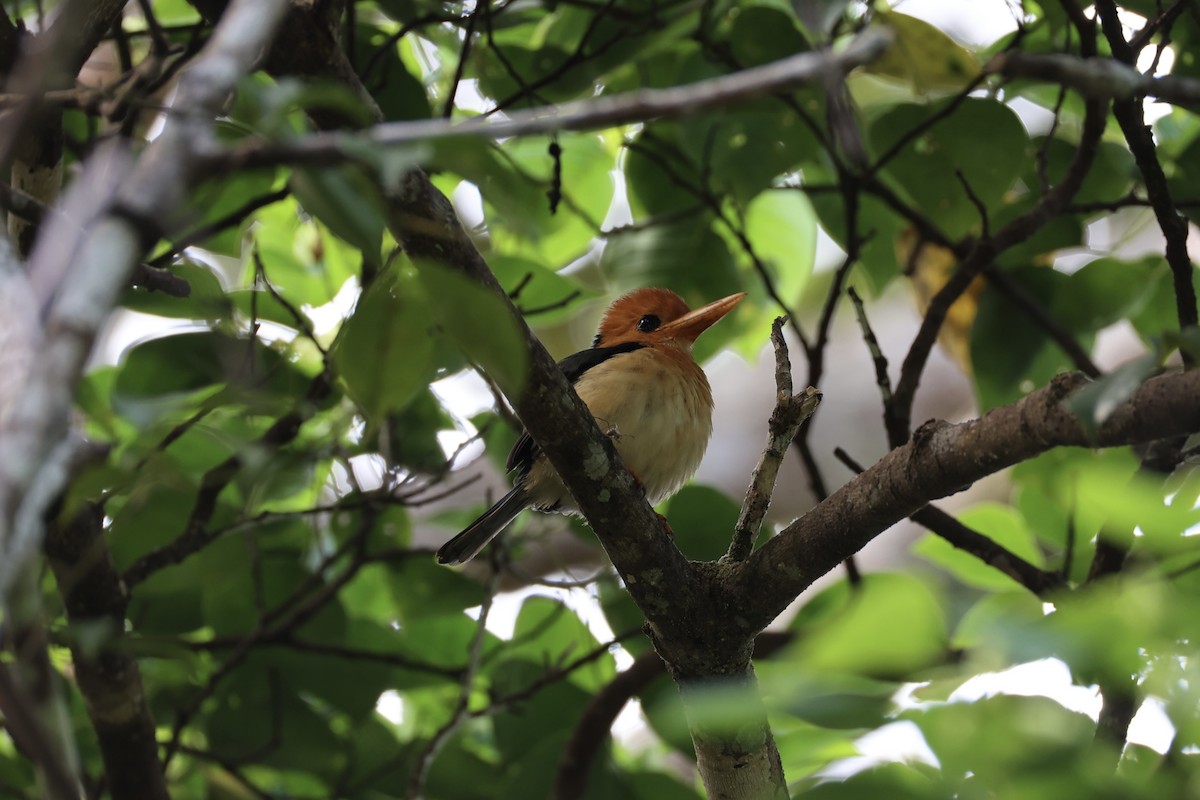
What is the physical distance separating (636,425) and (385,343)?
2.89 m

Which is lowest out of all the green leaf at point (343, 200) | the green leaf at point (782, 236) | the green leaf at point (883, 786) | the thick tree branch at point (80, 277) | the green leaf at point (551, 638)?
the green leaf at point (883, 786)

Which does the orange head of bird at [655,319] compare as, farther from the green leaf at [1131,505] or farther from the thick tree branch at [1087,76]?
the green leaf at [1131,505]

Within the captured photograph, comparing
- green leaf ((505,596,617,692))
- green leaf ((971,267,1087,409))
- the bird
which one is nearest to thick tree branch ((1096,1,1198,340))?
green leaf ((971,267,1087,409))

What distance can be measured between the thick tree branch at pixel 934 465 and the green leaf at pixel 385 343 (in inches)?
43.3

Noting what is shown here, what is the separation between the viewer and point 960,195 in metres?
3.68

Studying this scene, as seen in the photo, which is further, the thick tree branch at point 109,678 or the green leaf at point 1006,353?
the green leaf at point 1006,353

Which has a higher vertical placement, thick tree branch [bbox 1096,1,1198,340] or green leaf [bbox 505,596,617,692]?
thick tree branch [bbox 1096,1,1198,340]

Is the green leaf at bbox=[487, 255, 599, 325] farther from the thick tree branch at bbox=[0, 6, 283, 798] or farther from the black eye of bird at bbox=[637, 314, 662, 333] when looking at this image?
the thick tree branch at bbox=[0, 6, 283, 798]

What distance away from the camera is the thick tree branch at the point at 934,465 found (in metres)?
1.78

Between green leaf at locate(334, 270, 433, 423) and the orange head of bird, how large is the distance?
10.3 feet

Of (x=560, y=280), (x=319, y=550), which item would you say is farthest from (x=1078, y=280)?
(x=319, y=550)

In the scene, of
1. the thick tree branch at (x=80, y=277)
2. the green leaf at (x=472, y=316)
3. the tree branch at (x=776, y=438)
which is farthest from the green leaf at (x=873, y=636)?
the tree branch at (x=776, y=438)

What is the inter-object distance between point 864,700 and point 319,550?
127 inches

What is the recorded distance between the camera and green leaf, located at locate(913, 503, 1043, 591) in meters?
3.62
